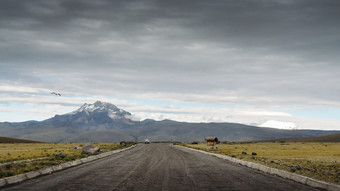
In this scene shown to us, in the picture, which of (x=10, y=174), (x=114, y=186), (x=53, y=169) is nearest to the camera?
(x=114, y=186)

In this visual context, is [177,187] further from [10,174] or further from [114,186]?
[10,174]

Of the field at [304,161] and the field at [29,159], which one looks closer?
the field at [29,159]

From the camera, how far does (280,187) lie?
46.8 ft

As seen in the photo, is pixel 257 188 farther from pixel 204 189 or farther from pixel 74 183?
pixel 74 183

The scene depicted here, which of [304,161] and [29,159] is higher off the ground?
[304,161]

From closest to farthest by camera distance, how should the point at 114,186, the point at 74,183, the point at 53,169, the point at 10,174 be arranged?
1. the point at 114,186
2. the point at 74,183
3. the point at 10,174
4. the point at 53,169

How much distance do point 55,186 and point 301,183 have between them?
1140cm

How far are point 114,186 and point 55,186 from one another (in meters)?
2.55

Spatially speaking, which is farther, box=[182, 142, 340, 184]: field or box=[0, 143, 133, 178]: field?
box=[182, 142, 340, 184]: field

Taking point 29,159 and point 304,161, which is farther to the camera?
point 304,161

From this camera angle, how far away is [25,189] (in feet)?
44.1

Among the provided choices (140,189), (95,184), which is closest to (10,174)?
(95,184)

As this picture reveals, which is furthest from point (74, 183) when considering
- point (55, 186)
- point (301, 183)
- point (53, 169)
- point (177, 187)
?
point (301, 183)

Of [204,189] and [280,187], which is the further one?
[280,187]
